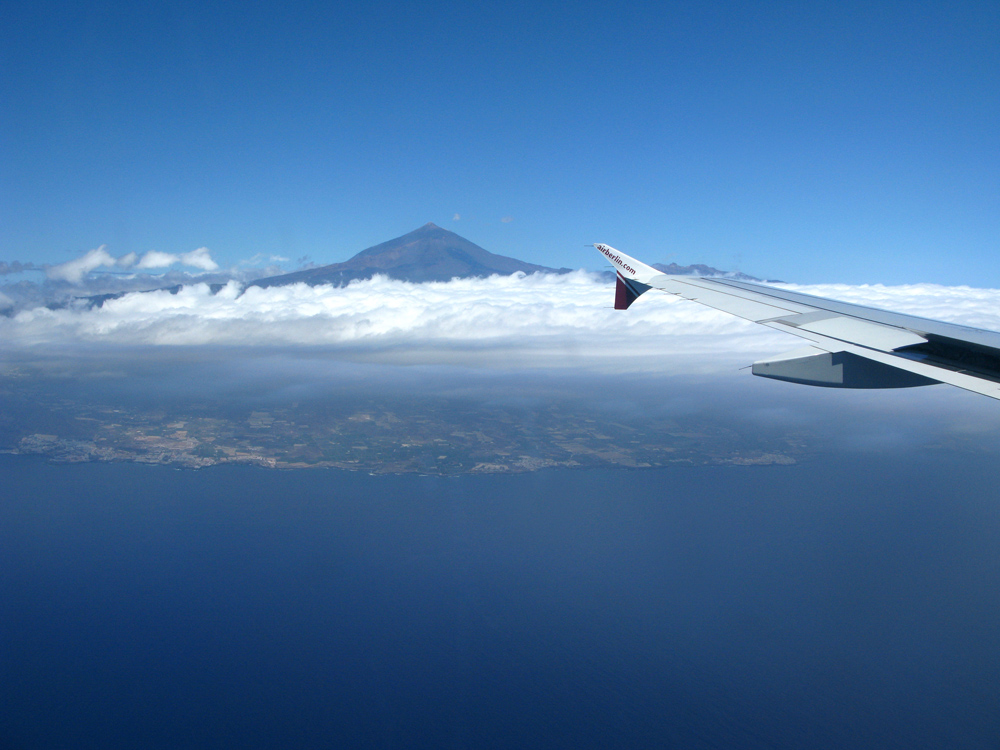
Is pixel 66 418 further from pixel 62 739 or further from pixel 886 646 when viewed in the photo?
pixel 886 646

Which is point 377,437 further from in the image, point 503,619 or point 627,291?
point 627,291

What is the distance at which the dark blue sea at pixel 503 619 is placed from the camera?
124 feet

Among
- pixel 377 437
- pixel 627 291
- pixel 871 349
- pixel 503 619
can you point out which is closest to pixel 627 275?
pixel 627 291

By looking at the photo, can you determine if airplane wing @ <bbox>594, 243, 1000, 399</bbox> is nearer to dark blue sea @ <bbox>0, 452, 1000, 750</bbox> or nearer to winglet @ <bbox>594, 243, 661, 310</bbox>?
winglet @ <bbox>594, 243, 661, 310</bbox>

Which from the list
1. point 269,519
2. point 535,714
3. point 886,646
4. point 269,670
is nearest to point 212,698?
point 269,670

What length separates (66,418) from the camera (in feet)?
420

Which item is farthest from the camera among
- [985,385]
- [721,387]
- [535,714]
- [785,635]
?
[721,387]

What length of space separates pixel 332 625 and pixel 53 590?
1247 inches

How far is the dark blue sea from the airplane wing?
4000 cm

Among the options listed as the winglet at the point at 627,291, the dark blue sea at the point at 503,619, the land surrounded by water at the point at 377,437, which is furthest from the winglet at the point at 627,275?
the land surrounded by water at the point at 377,437

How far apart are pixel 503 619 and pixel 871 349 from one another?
52499mm

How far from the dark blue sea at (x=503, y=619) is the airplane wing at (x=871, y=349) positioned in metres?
40.0

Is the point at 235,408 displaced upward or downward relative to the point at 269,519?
upward

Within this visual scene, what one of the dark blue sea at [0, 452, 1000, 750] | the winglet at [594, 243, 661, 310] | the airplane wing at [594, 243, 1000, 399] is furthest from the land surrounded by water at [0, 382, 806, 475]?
the airplane wing at [594, 243, 1000, 399]
